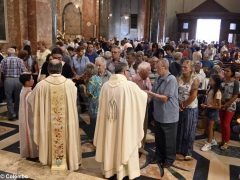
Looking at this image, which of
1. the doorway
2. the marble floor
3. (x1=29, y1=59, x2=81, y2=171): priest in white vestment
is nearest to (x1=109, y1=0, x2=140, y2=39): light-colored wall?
the doorway

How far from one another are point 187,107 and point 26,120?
264 cm

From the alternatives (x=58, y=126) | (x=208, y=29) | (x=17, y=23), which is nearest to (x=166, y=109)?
(x=58, y=126)

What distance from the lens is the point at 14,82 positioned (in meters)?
6.93

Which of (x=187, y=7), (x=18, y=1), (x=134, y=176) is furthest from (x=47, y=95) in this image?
(x=187, y=7)

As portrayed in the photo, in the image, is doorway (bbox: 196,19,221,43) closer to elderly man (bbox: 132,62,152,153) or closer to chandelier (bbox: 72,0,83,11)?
chandelier (bbox: 72,0,83,11)

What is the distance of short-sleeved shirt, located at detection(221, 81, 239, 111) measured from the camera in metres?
5.41

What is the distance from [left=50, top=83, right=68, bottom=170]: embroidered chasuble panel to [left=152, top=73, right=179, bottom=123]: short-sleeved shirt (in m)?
1.45

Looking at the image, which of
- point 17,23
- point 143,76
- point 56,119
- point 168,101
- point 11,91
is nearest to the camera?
point 56,119

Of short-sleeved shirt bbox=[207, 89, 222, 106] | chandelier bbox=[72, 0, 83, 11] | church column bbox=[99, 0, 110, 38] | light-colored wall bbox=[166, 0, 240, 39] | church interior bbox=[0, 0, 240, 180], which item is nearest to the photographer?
church interior bbox=[0, 0, 240, 180]

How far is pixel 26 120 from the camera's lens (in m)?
4.54

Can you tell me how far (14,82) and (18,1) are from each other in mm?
5026

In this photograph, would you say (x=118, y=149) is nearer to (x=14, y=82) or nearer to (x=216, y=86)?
(x=216, y=86)

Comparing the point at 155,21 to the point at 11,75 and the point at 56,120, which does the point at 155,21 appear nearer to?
the point at 11,75

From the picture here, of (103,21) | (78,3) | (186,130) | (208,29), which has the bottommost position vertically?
(186,130)
